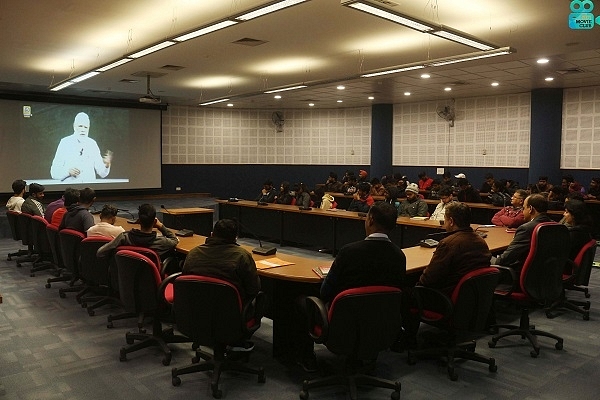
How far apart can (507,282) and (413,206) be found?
133 inches

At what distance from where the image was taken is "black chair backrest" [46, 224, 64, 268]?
543 centimetres

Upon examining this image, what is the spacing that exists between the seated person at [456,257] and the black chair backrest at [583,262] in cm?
161

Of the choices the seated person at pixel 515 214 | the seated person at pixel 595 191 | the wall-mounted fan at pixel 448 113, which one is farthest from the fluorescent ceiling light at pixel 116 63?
the wall-mounted fan at pixel 448 113

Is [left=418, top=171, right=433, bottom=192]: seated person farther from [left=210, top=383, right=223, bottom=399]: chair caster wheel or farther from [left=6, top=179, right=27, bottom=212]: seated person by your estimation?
[left=210, top=383, right=223, bottom=399]: chair caster wheel

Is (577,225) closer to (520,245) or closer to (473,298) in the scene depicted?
(520,245)

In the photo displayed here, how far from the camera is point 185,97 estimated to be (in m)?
13.9

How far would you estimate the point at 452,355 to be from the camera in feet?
11.6

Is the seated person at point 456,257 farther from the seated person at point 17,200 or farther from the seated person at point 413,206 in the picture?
the seated person at point 17,200

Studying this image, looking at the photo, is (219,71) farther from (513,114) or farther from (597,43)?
(513,114)

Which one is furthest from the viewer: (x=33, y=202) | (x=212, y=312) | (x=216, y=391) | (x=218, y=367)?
(x=33, y=202)

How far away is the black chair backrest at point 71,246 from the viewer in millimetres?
4879

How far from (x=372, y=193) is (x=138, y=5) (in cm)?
539

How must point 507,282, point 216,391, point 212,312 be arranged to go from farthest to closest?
point 507,282 → point 216,391 → point 212,312

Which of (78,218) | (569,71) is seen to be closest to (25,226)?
(78,218)
